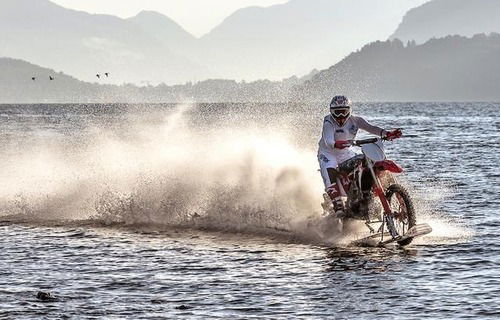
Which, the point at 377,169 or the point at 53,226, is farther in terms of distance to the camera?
the point at 53,226

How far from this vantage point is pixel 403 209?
18172mm

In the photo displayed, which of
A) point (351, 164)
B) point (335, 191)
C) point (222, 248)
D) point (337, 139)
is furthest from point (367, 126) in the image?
point (222, 248)

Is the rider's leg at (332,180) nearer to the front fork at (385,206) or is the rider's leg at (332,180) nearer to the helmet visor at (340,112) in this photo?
the helmet visor at (340,112)

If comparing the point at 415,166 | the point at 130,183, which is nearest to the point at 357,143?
the point at 130,183

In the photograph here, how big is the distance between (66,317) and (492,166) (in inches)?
1306

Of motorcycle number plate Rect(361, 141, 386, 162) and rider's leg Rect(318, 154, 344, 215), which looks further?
rider's leg Rect(318, 154, 344, 215)

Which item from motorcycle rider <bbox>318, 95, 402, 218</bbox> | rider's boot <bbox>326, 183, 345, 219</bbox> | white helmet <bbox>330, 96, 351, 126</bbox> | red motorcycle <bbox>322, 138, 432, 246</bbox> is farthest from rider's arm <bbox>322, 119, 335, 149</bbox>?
rider's boot <bbox>326, 183, 345, 219</bbox>

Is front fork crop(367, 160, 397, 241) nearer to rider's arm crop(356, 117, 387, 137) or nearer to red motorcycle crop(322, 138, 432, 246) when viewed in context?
red motorcycle crop(322, 138, 432, 246)

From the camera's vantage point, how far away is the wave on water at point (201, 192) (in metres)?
21.5

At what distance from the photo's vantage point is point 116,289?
14.9 meters

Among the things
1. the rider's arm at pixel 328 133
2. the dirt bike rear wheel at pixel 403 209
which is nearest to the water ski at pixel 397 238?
the dirt bike rear wheel at pixel 403 209

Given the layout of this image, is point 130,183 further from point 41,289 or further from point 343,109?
point 41,289

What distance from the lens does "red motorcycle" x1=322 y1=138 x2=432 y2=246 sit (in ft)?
58.6

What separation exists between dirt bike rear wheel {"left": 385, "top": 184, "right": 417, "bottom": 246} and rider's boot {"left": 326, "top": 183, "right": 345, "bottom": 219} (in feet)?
3.33
